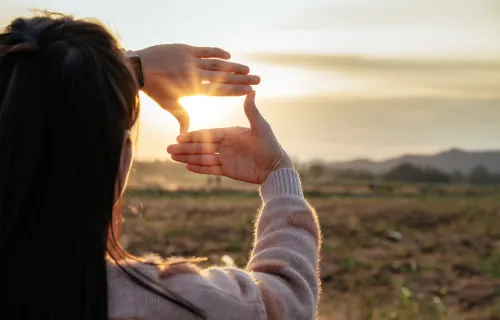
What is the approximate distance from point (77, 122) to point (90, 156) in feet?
0.19

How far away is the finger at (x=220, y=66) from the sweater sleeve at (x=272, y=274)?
0.97ft

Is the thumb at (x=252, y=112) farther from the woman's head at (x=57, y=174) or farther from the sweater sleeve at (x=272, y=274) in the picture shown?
the woman's head at (x=57, y=174)

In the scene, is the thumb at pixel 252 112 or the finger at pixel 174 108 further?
the finger at pixel 174 108

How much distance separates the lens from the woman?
3.94 ft

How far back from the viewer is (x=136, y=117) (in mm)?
1317

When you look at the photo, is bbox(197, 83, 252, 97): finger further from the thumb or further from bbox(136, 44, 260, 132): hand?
the thumb

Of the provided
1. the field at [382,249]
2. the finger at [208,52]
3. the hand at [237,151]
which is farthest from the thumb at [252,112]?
the field at [382,249]

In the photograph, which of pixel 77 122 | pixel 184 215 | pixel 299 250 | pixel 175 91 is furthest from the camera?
pixel 184 215

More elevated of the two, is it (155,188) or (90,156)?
(90,156)

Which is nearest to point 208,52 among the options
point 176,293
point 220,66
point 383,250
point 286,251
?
point 220,66

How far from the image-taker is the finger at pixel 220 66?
5.61 ft

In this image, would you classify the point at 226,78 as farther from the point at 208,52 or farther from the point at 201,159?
the point at 201,159

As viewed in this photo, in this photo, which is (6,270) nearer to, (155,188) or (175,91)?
(175,91)

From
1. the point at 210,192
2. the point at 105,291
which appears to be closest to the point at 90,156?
the point at 105,291
